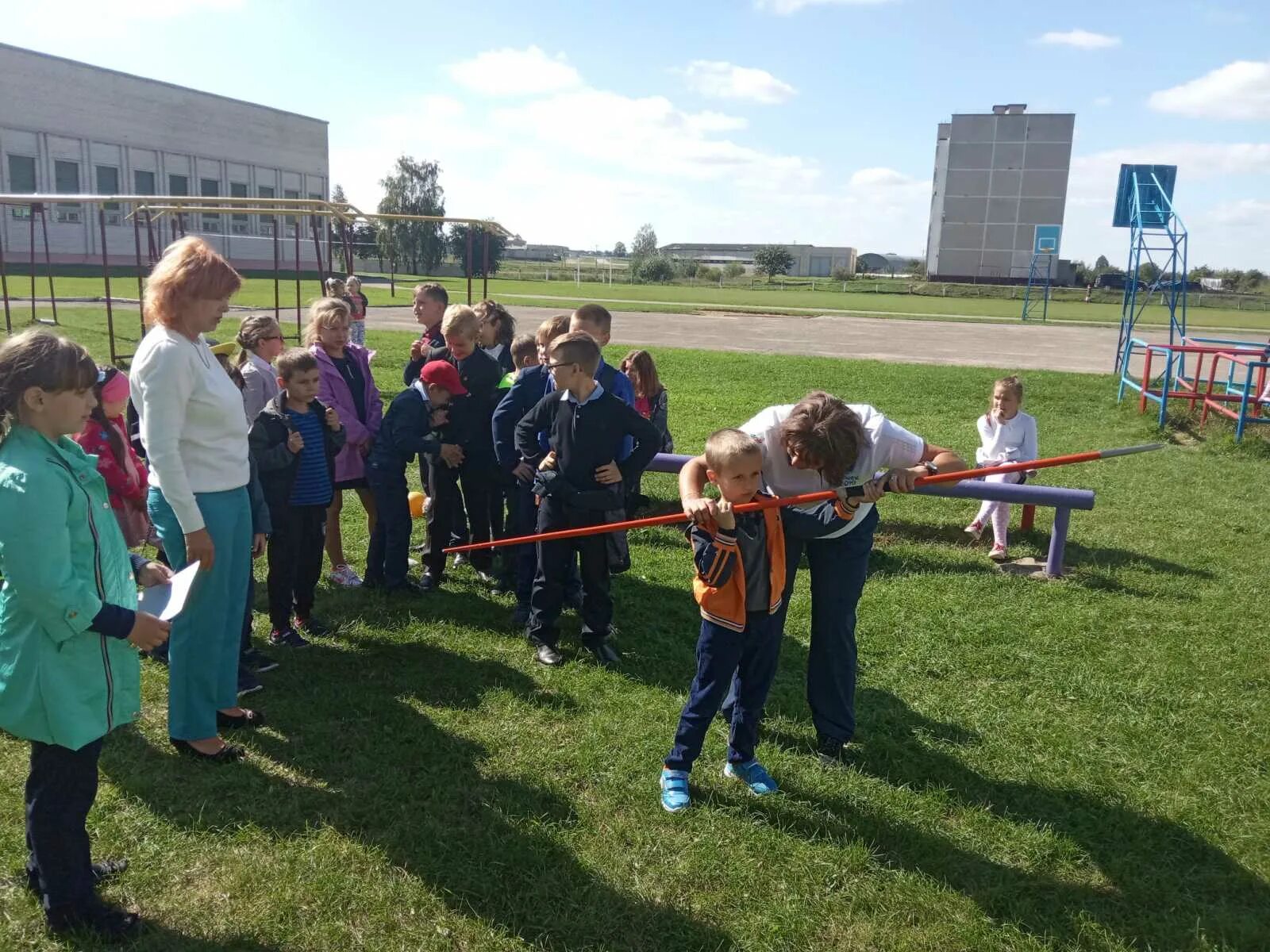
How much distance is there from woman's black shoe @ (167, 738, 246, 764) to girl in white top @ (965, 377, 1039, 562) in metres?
5.45

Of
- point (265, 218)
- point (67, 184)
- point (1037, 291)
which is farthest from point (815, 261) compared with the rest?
point (67, 184)

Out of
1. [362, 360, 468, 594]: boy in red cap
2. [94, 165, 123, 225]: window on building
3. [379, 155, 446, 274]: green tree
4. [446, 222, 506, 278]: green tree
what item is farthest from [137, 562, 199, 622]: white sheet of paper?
[379, 155, 446, 274]: green tree

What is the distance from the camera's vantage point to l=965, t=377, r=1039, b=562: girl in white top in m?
7.11

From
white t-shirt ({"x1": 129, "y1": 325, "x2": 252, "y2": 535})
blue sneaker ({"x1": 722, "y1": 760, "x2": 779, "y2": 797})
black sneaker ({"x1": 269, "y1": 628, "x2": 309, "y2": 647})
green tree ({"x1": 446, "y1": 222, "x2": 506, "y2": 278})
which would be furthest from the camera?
green tree ({"x1": 446, "y1": 222, "x2": 506, "y2": 278})

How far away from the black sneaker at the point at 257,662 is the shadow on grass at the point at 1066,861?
2526 mm

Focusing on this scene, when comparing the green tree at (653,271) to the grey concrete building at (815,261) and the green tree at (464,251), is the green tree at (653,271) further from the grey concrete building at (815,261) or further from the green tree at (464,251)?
the grey concrete building at (815,261)

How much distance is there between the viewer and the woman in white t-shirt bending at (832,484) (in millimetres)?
3482

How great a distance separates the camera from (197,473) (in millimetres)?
3543

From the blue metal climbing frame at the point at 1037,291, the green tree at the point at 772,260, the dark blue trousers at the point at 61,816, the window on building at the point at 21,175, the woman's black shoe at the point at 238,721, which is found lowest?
the woman's black shoe at the point at 238,721

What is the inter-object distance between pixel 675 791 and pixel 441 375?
10.0 ft

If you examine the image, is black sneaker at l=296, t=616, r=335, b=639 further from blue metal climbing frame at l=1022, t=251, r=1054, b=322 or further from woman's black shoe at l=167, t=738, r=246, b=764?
blue metal climbing frame at l=1022, t=251, r=1054, b=322

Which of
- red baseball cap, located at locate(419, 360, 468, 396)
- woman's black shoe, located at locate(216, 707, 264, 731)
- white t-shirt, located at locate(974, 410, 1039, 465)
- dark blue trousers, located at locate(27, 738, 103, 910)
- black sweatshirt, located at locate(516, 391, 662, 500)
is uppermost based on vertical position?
red baseball cap, located at locate(419, 360, 468, 396)

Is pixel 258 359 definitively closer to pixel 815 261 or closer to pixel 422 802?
pixel 422 802

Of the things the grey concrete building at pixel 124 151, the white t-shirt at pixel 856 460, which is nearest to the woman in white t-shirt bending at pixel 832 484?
the white t-shirt at pixel 856 460
